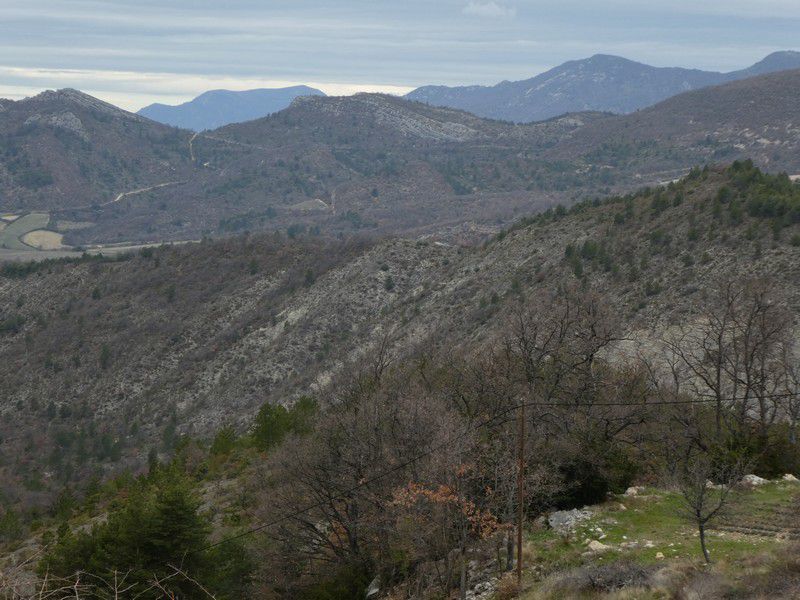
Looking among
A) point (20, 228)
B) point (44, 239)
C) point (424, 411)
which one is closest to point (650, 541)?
point (424, 411)

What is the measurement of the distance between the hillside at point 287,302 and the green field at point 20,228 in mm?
66592

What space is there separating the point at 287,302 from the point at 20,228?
11402 cm

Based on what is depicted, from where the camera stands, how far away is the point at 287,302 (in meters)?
60.5

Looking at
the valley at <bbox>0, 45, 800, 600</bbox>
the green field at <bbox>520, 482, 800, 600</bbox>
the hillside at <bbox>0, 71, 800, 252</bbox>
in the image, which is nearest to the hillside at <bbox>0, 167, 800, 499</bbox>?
the valley at <bbox>0, 45, 800, 600</bbox>

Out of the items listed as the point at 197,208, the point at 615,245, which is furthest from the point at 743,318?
the point at 197,208

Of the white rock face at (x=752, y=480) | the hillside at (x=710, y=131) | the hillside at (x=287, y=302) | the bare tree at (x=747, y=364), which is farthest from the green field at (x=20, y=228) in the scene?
the white rock face at (x=752, y=480)

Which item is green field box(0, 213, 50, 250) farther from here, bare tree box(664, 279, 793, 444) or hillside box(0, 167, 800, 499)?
bare tree box(664, 279, 793, 444)

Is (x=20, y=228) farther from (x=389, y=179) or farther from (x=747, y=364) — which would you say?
(x=747, y=364)

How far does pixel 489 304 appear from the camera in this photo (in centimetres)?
4638

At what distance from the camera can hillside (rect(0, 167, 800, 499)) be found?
4019 cm

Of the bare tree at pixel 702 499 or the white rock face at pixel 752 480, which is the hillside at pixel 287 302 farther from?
the bare tree at pixel 702 499

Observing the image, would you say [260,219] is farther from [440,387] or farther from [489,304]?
[440,387]

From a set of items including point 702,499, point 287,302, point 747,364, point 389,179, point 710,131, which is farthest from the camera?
point 389,179

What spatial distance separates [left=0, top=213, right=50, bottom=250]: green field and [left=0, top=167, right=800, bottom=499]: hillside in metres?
66.6
